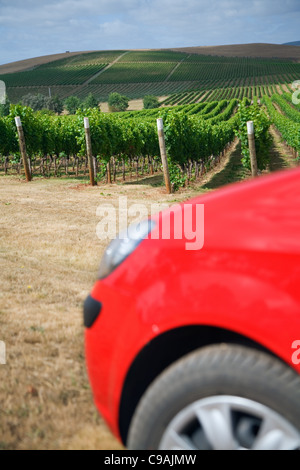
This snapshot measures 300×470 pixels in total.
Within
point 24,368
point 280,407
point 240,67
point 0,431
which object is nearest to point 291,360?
point 280,407

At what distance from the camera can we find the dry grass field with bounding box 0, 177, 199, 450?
2.56m

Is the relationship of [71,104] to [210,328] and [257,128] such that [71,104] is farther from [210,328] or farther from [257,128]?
[210,328]

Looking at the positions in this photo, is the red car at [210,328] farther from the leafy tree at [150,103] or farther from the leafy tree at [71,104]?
the leafy tree at [150,103]

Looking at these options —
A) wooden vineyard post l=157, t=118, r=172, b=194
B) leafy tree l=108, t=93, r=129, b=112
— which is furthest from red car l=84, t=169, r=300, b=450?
leafy tree l=108, t=93, r=129, b=112

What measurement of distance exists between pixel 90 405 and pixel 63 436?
359mm

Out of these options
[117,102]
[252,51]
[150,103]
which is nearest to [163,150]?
[150,103]

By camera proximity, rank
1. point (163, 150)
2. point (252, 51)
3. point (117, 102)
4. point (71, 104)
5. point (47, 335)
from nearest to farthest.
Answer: point (47, 335) → point (163, 150) → point (71, 104) → point (117, 102) → point (252, 51)

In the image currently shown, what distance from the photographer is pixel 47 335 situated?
384 cm

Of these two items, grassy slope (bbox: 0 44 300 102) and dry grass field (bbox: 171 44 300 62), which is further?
dry grass field (bbox: 171 44 300 62)

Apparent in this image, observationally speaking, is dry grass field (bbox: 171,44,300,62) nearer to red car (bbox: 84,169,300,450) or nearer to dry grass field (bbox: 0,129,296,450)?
dry grass field (bbox: 0,129,296,450)

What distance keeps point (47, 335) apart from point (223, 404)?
260 cm

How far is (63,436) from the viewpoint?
2.51m

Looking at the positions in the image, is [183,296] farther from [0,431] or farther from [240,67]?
[240,67]

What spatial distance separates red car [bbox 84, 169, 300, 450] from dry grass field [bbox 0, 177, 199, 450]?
0.86 meters
